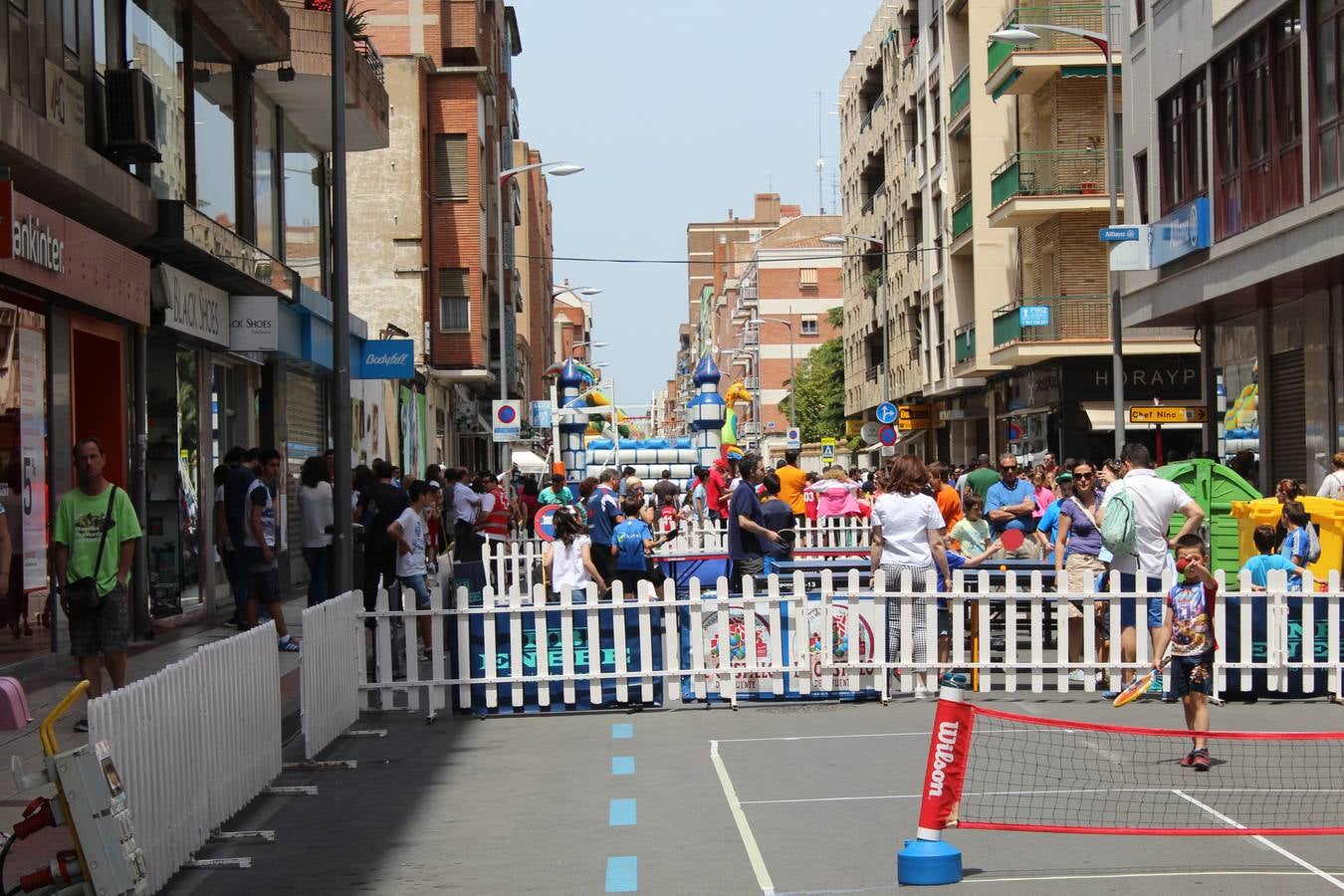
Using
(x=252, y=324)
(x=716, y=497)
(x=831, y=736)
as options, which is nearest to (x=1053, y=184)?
(x=716, y=497)

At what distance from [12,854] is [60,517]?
368 cm

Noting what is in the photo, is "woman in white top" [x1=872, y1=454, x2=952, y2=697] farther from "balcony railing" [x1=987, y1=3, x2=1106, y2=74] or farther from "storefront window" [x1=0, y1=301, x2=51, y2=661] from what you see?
"balcony railing" [x1=987, y1=3, x2=1106, y2=74]

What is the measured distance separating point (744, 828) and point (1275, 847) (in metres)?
2.44

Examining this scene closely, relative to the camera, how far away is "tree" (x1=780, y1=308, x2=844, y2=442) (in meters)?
99.6

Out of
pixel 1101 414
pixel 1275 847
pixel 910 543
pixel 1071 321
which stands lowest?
pixel 1275 847

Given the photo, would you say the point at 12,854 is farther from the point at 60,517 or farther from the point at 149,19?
the point at 149,19

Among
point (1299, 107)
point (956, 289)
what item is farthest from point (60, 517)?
point (956, 289)

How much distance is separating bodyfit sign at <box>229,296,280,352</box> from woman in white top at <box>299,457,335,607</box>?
4.31 meters

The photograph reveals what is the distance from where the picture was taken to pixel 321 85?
26219 mm

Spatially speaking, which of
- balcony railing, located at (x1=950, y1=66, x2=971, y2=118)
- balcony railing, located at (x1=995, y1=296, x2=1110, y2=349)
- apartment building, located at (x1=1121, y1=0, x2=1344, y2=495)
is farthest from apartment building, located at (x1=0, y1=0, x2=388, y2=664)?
balcony railing, located at (x1=950, y1=66, x2=971, y2=118)

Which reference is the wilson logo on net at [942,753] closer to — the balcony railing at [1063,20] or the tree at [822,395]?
the balcony railing at [1063,20]

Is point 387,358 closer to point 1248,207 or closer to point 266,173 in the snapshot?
point 266,173

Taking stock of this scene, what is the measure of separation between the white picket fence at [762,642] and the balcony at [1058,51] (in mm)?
28330

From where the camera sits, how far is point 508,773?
10.3 meters
